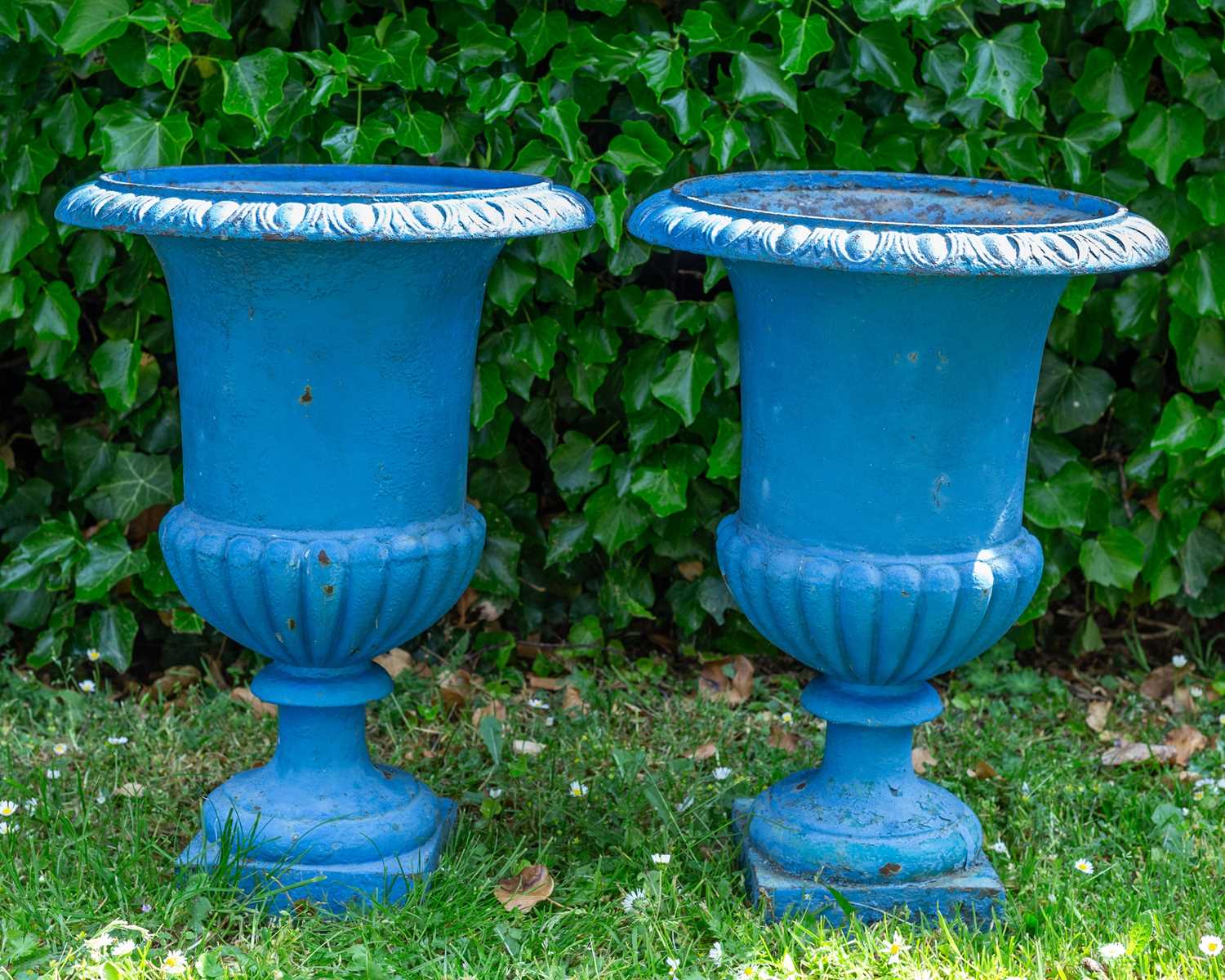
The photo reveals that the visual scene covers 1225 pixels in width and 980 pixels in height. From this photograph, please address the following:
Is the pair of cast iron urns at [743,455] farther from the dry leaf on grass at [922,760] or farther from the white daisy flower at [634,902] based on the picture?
the dry leaf on grass at [922,760]

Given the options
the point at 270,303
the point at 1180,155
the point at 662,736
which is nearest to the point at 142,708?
the point at 662,736

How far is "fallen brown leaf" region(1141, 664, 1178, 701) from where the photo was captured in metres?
3.43

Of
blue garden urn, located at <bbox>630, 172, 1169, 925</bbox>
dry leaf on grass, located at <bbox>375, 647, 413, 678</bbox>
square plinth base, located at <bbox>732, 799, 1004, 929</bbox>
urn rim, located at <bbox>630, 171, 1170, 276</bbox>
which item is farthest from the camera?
dry leaf on grass, located at <bbox>375, 647, 413, 678</bbox>

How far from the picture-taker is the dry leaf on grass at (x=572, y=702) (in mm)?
3271

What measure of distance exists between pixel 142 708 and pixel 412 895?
1.03m

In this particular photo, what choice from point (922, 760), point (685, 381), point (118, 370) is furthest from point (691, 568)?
point (118, 370)

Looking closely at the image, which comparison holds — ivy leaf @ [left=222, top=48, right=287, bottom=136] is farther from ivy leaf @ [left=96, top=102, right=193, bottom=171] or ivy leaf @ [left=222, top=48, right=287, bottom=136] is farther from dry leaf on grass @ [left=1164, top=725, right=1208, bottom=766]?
dry leaf on grass @ [left=1164, top=725, right=1208, bottom=766]

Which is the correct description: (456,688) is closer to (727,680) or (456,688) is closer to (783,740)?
(727,680)

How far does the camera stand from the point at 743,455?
2.45 m

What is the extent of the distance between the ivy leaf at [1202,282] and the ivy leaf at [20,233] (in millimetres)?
2256

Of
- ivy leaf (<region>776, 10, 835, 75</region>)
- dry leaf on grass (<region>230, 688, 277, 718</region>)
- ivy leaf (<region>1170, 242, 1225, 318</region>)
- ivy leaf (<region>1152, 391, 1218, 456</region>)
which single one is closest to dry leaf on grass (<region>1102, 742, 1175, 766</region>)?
ivy leaf (<region>1152, 391, 1218, 456</region>)

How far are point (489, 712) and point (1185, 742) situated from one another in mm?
1443

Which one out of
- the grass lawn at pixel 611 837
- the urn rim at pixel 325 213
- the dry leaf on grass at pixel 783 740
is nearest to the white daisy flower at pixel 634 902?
the grass lawn at pixel 611 837

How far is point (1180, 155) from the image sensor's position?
2949 millimetres
